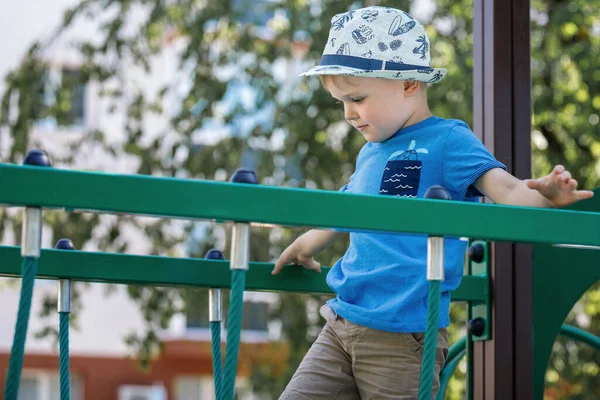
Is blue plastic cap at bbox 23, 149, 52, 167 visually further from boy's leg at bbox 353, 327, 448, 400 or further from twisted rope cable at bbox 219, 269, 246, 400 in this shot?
boy's leg at bbox 353, 327, 448, 400

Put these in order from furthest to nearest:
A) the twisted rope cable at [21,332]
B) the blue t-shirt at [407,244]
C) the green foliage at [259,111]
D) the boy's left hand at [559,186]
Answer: the green foliage at [259,111], the blue t-shirt at [407,244], the boy's left hand at [559,186], the twisted rope cable at [21,332]

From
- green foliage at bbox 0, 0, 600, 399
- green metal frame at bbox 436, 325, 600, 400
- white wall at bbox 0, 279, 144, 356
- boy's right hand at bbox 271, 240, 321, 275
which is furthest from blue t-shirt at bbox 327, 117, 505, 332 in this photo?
white wall at bbox 0, 279, 144, 356

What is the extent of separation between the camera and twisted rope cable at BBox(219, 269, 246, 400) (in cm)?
148

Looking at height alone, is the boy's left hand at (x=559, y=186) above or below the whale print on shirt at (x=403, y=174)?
below

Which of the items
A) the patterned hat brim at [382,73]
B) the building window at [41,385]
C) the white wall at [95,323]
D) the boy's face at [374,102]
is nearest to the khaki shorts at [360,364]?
the boy's face at [374,102]

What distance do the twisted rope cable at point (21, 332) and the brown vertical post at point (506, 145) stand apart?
1376 mm

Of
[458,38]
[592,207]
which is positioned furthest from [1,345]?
[592,207]

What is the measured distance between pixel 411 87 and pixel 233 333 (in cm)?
94

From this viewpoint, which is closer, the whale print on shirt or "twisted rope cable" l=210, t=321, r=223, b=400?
"twisted rope cable" l=210, t=321, r=223, b=400

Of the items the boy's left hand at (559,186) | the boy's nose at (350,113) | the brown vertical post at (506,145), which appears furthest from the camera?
the brown vertical post at (506,145)

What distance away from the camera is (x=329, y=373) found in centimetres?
227

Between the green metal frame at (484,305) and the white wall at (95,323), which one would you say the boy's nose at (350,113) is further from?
the white wall at (95,323)

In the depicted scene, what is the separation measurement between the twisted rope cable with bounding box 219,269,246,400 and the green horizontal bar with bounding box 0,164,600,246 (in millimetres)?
97

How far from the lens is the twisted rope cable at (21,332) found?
4.70ft
